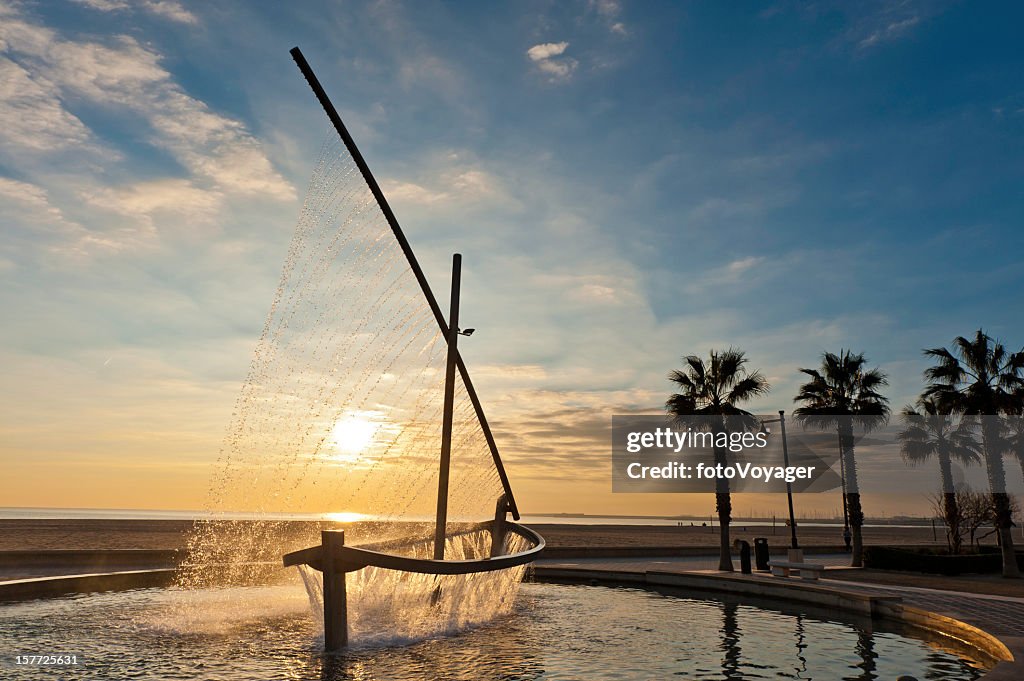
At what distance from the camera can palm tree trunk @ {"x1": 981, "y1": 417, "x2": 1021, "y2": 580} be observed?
2605cm

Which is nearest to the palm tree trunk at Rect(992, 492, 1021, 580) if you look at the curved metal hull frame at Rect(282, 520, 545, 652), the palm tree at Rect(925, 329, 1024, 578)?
the palm tree at Rect(925, 329, 1024, 578)

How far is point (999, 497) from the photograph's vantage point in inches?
1059

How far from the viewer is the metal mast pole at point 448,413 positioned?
47.8 ft

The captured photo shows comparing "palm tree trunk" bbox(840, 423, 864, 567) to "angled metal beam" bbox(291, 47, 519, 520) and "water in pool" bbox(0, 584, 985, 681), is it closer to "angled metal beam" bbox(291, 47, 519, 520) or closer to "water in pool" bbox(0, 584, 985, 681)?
"water in pool" bbox(0, 584, 985, 681)

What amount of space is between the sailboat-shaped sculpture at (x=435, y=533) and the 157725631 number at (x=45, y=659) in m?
3.40

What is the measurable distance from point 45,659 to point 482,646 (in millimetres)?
6861

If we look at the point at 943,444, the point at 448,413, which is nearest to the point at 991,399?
the point at 943,444

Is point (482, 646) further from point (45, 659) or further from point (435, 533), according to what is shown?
point (45, 659)

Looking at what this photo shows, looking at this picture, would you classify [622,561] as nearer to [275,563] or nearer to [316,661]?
[275,563]

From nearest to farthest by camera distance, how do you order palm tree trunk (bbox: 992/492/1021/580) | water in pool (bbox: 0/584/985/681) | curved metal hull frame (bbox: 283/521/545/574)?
water in pool (bbox: 0/584/985/681)
curved metal hull frame (bbox: 283/521/545/574)
palm tree trunk (bbox: 992/492/1021/580)

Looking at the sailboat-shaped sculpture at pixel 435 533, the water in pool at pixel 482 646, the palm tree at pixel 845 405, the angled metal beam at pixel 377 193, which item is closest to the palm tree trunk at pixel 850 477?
the palm tree at pixel 845 405

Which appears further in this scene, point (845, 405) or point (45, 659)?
point (845, 405)

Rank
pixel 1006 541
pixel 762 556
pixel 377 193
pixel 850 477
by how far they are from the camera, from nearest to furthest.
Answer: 1. pixel 377 193
2. pixel 762 556
3. pixel 1006 541
4. pixel 850 477

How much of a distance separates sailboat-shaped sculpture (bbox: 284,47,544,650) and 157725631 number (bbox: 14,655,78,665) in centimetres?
340
